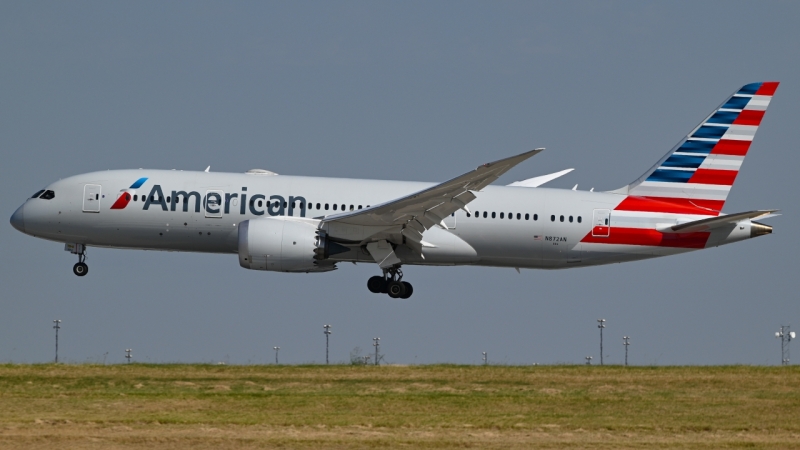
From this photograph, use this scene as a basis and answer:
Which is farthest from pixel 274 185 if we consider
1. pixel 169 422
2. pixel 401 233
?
pixel 169 422

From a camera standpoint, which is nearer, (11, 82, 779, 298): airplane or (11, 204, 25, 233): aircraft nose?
(11, 82, 779, 298): airplane

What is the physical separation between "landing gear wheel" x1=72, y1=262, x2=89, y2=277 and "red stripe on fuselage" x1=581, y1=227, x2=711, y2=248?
16460mm

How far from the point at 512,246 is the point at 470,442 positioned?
17514 mm

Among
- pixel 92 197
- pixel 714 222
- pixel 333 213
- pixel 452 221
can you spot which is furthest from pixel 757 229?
pixel 92 197

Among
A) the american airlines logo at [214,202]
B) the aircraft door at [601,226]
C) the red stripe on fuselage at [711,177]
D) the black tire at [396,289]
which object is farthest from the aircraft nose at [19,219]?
the red stripe on fuselage at [711,177]

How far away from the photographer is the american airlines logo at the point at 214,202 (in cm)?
3422

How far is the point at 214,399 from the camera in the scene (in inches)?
869

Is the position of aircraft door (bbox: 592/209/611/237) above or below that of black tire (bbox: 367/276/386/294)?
above

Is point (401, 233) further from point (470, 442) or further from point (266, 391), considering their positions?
point (470, 442)

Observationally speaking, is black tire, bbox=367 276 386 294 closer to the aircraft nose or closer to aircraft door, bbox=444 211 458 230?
aircraft door, bbox=444 211 458 230

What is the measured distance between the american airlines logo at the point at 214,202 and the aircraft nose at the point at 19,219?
143 inches

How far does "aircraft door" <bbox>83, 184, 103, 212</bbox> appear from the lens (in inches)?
1362

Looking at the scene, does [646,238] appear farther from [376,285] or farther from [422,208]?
[376,285]

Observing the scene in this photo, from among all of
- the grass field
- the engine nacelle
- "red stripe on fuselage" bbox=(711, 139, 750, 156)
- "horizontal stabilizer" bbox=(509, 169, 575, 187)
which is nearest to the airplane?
the engine nacelle
